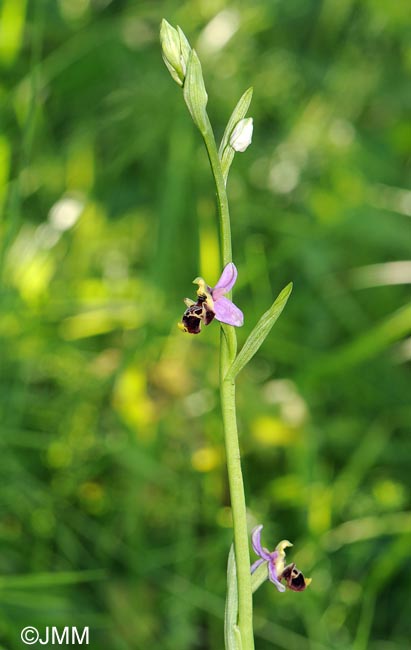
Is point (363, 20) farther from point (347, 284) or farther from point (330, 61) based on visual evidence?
point (347, 284)

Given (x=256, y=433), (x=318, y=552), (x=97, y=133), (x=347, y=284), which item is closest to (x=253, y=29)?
(x=97, y=133)

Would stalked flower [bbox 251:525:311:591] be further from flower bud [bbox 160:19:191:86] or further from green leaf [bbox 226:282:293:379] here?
flower bud [bbox 160:19:191:86]

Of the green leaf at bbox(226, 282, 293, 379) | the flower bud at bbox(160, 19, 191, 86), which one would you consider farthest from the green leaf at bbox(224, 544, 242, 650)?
the flower bud at bbox(160, 19, 191, 86)
